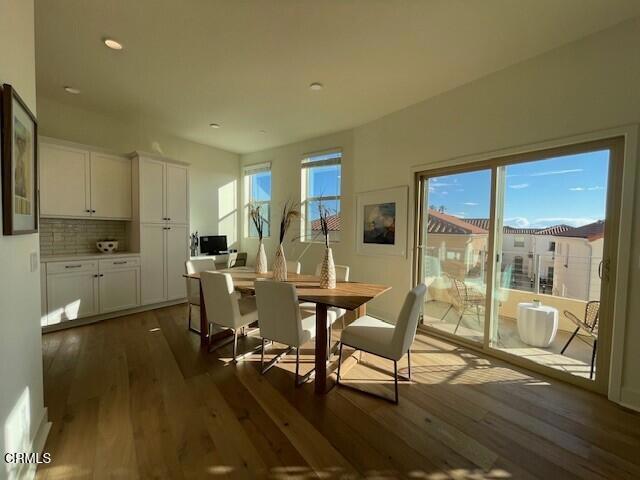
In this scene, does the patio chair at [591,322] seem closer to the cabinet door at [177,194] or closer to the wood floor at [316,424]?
the wood floor at [316,424]

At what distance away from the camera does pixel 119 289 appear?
3857 mm

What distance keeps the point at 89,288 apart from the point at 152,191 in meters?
1.53

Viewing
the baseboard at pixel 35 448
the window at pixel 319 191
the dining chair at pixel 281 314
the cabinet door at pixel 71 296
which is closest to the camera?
the baseboard at pixel 35 448

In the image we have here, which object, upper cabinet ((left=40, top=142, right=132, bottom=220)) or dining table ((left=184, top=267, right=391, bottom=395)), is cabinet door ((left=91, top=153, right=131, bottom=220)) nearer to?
upper cabinet ((left=40, top=142, right=132, bottom=220))

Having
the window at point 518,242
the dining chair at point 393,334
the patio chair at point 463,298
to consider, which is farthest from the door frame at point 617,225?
the dining chair at point 393,334

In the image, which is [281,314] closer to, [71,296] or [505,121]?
[505,121]

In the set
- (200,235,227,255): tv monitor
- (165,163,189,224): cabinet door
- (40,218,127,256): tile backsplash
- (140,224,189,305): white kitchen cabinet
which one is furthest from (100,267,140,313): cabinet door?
(200,235,227,255): tv monitor

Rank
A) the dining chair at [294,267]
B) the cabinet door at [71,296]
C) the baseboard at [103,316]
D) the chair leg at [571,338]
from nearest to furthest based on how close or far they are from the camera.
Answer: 1. the chair leg at [571,338]
2. the cabinet door at [71,296]
3. the baseboard at [103,316]
4. the dining chair at [294,267]

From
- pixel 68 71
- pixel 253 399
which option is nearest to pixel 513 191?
pixel 253 399

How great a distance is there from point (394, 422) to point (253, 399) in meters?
1.05

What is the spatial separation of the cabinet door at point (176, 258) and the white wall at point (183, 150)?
856 millimetres

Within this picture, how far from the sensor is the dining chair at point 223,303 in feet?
8.39

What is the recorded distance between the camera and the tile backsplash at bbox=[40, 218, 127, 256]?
3660 millimetres

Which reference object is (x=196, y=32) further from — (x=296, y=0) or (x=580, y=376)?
(x=580, y=376)
